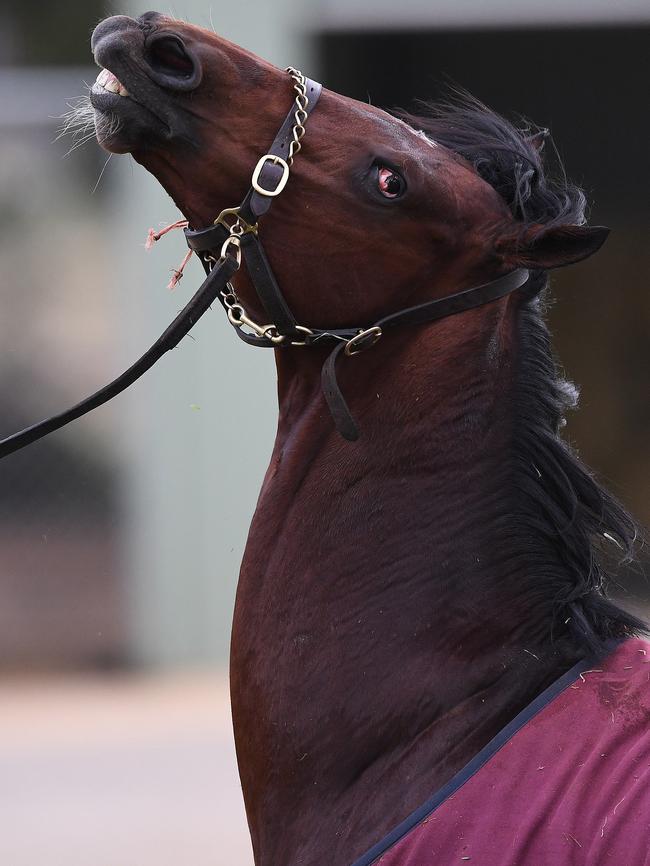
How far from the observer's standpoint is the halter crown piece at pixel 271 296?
5.33ft

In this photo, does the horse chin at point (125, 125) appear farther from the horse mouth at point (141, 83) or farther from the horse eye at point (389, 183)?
the horse eye at point (389, 183)

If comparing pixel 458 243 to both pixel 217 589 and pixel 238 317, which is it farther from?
pixel 217 589

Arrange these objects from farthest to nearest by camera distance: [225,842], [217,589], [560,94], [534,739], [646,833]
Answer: [560,94] → [217,589] → [225,842] → [534,739] → [646,833]

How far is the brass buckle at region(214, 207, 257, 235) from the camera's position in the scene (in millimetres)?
1634

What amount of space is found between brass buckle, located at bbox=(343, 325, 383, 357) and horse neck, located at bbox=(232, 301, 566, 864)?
0.04 meters

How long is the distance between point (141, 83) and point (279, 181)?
0.24 metres

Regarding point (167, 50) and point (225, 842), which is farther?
point (225, 842)

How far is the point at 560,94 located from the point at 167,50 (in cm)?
521

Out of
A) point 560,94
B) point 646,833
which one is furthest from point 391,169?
point 560,94

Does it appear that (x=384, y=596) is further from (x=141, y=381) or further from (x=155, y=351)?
(x=141, y=381)

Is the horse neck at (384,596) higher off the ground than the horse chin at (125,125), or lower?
lower

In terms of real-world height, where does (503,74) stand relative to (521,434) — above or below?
above

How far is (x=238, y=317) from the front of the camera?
1.70 meters

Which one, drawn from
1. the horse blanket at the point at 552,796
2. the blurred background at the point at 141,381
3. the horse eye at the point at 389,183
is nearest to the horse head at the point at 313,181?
the horse eye at the point at 389,183
